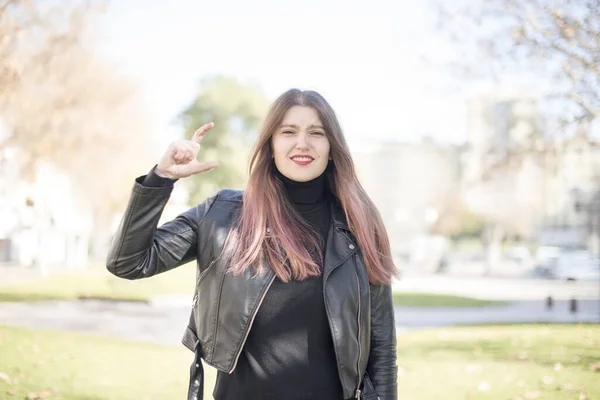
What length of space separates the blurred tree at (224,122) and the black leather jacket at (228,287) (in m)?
29.0

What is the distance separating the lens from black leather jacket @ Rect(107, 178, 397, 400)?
7.29 ft

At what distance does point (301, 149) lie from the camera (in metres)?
2.52

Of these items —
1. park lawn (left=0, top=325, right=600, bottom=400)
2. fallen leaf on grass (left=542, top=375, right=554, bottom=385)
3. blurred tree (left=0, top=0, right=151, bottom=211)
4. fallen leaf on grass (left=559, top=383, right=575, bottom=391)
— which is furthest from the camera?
blurred tree (left=0, top=0, right=151, bottom=211)

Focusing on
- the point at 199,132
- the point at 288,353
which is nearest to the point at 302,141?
the point at 199,132

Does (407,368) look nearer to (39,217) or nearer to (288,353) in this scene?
(288,353)

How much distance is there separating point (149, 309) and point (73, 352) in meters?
7.04

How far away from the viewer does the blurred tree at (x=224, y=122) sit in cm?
3194

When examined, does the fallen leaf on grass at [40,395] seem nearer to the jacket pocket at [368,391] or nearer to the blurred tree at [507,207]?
the jacket pocket at [368,391]

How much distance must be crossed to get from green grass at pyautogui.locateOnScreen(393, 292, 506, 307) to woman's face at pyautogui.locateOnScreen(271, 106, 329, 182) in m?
15.8

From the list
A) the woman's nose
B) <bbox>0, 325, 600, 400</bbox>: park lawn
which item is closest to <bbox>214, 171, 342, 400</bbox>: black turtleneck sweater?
the woman's nose

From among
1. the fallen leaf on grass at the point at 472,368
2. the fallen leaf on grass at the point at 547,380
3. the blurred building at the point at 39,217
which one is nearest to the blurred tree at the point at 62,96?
the blurred building at the point at 39,217

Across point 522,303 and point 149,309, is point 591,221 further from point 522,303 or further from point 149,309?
point 149,309

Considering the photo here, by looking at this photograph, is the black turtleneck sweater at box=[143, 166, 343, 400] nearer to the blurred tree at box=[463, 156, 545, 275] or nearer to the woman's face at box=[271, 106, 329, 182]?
the woman's face at box=[271, 106, 329, 182]

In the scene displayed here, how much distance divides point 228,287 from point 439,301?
1776cm
